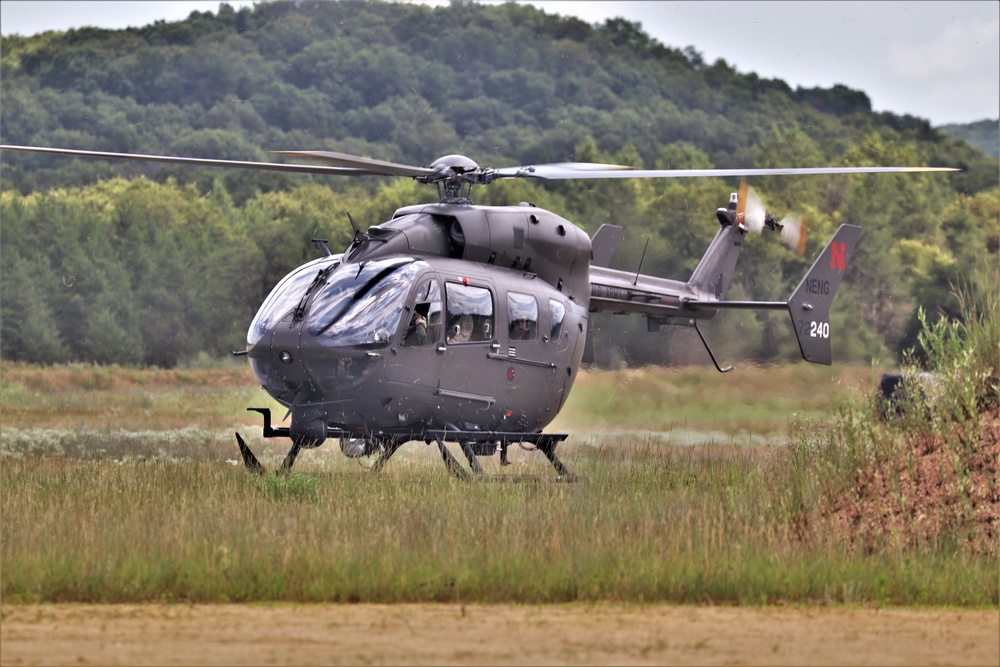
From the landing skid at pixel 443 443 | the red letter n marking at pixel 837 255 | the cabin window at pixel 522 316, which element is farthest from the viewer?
the red letter n marking at pixel 837 255

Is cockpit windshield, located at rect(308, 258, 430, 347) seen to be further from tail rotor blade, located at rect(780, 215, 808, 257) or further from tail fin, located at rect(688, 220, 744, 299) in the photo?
tail rotor blade, located at rect(780, 215, 808, 257)

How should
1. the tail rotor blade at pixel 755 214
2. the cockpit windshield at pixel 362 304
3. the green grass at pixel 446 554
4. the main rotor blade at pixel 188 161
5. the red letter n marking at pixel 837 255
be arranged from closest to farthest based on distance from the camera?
the green grass at pixel 446 554, the main rotor blade at pixel 188 161, the cockpit windshield at pixel 362 304, the red letter n marking at pixel 837 255, the tail rotor blade at pixel 755 214

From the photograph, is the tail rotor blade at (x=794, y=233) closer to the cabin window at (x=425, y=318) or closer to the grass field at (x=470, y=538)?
the grass field at (x=470, y=538)

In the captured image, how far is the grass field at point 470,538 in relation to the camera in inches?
382

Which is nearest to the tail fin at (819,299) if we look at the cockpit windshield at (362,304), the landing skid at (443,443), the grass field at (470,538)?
the grass field at (470,538)

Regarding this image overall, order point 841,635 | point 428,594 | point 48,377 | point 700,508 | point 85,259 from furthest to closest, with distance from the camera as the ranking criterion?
point 85,259
point 48,377
point 700,508
point 428,594
point 841,635

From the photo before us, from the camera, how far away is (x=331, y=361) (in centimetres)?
1465

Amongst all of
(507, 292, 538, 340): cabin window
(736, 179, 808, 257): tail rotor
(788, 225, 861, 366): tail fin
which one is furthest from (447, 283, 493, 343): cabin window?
(736, 179, 808, 257): tail rotor

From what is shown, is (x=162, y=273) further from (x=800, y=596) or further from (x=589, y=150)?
(x=800, y=596)

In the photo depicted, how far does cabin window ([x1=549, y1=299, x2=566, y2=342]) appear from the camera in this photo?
16906mm

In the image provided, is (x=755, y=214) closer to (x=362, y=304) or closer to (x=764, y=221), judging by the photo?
(x=764, y=221)

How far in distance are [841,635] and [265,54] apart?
101415 mm

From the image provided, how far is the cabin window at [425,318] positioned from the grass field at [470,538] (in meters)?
1.53

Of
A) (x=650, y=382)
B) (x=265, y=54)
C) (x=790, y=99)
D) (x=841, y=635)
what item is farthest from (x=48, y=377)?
(x=265, y=54)
